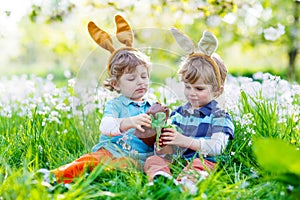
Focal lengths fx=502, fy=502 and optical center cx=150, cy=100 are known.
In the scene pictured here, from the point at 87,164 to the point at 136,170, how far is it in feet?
0.81

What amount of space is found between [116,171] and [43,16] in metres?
2.63

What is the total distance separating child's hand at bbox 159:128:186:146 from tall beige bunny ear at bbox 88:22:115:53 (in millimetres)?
555

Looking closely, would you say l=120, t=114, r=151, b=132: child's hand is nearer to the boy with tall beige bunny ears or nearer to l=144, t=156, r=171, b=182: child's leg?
the boy with tall beige bunny ears

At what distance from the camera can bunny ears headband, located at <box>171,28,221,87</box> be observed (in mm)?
2572

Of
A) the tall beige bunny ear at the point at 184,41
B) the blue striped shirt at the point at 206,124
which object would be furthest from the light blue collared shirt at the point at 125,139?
the tall beige bunny ear at the point at 184,41

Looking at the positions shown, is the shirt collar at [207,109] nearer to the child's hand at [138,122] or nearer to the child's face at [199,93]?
the child's face at [199,93]

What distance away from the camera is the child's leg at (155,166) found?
2.46 meters

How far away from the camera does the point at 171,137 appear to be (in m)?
2.52

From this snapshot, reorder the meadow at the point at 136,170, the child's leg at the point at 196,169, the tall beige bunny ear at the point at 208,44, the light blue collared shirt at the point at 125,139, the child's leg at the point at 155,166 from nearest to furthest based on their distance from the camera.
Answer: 1. the meadow at the point at 136,170
2. the child's leg at the point at 196,169
3. the child's leg at the point at 155,166
4. the tall beige bunny ear at the point at 208,44
5. the light blue collared shirt at the point at 125,139

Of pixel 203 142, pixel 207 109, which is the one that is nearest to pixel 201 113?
pixel 207 109

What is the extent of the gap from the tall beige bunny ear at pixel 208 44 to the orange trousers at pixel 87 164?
0.69m

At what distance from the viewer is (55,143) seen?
10.0 feet

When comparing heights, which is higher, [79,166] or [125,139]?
[125,139]

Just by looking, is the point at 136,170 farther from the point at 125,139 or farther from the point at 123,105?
the point at 123,105
